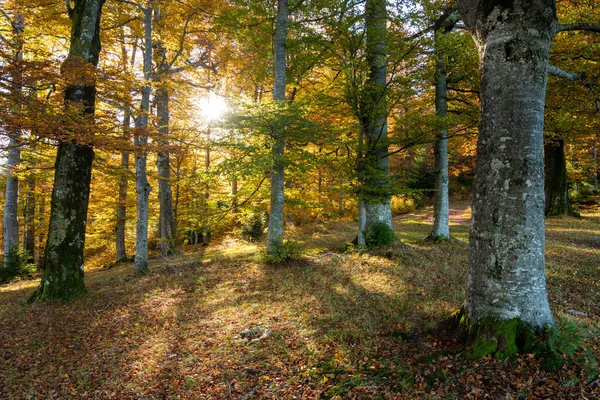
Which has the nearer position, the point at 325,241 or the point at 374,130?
the point at 374,130

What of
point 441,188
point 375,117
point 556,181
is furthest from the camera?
point 556,181

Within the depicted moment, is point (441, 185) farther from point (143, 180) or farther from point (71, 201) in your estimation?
point (71, 201)

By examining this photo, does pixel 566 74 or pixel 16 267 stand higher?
pixel 566 74

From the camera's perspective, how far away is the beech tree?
129 inches

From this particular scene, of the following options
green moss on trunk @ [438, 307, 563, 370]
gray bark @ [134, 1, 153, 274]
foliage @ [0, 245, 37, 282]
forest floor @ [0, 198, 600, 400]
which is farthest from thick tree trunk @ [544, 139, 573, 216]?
foliage @ [0, 245, 37, 282]

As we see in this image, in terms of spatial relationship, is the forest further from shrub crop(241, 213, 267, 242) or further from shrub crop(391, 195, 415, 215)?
shrub crop(391, 195, 415, 215)

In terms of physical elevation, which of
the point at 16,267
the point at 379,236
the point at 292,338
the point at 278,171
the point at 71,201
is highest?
the point at 278,171

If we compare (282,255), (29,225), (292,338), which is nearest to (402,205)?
(282,255)

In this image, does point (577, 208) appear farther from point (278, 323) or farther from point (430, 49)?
point (278, 323)

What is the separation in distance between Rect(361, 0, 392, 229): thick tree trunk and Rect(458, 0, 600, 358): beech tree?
4.47 metres

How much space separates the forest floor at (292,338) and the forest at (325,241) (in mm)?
34

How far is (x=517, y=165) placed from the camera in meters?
3.27

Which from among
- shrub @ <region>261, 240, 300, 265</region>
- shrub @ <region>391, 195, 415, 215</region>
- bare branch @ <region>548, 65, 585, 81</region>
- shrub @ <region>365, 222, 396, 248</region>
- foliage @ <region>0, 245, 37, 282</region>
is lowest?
foliage @ <region>0, 245, 37, 282</region>

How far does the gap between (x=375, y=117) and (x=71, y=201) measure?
8.09 meters
